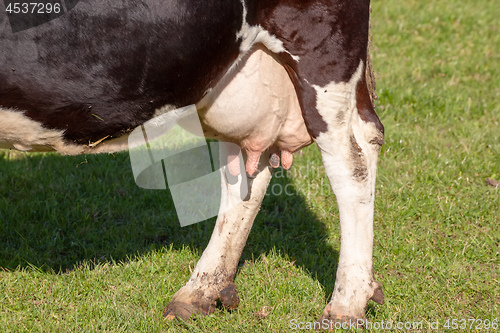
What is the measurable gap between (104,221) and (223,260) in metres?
1.24

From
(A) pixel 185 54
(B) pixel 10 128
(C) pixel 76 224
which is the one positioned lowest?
(C) pixel 76 224

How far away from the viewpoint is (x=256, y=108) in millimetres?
2934

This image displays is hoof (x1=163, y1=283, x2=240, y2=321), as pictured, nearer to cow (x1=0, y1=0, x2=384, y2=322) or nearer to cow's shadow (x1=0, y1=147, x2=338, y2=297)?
cow (x1=0, y1=0, x2=384, y2=322)

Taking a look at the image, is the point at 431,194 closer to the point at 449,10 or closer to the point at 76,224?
the point at 76,224

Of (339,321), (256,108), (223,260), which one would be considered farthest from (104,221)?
(339,321)

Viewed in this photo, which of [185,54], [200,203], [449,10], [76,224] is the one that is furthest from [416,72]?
[185,54]

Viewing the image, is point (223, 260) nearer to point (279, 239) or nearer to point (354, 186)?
point (279, 239)

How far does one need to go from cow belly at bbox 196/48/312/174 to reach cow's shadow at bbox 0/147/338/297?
0.96m

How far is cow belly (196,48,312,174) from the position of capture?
9.25 feet

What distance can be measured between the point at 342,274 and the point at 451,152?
2.40 metres

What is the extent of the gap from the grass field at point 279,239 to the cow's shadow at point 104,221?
11 millimetres

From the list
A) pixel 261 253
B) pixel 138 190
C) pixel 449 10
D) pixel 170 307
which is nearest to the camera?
pixel 170 307

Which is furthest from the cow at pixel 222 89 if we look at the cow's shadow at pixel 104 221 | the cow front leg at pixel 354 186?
the cow's shadow at pixel 104 221

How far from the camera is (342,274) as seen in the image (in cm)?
293
